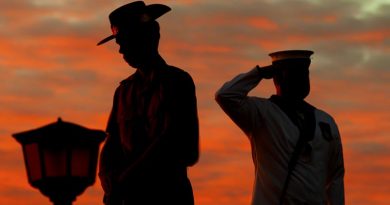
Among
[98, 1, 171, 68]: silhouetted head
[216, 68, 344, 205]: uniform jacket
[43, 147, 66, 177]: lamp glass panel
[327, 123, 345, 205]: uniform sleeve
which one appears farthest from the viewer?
[327, 123, 345, 205]: uniform sleeve

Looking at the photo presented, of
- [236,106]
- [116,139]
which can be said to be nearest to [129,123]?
[116,139]

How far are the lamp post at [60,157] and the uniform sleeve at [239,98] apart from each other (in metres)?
2.80

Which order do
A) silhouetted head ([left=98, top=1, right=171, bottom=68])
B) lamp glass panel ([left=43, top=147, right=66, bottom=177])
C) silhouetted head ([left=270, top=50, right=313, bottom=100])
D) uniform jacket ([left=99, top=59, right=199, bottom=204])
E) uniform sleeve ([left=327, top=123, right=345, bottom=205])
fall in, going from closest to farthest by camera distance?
lamp glass panel ([left=43, top=147, right=66, bottom=177]) → uniform jacket ([left=99, top=59, right=199, bottom=204]) → silhouetted head ([left=98, top=1, right=171, bottom=68]) → silhouetted head ([left=270, top=50, right=313, bottom=100]) → uniform sleeve ([left=327, top=123, right=345, bottom=205])

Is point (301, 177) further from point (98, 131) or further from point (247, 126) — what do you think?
point (98, 131)

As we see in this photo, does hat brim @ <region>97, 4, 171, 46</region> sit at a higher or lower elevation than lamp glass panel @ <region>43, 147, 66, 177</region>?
higher

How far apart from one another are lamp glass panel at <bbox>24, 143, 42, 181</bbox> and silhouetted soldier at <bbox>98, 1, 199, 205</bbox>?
0.72 m

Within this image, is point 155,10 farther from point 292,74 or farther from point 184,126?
point 292,74

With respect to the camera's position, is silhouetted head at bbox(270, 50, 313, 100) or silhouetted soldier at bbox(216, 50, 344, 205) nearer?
silhouetted soldier at bbox(216, 50, 344, 205)

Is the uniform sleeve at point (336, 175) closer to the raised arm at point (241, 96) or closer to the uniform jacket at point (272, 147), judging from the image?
the uniform jacket at point (272, 147)

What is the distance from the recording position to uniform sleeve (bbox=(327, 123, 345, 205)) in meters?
14.5

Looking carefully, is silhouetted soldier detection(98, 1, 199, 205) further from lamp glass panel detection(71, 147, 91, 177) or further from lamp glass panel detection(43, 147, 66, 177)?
lamp glass panel detection(43, 147, 66, 177)

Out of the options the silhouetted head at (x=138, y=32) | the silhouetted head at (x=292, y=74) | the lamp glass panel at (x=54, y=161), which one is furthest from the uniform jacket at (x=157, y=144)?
the silhouetted head at (x=292, y=74)

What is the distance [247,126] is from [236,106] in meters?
0.24

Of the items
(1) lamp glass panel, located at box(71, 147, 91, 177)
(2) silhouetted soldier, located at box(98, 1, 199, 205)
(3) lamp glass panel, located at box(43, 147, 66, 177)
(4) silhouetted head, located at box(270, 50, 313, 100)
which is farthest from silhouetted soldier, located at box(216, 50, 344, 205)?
(3) lamp glass panel, located at box(43, 147, 66, 177)
